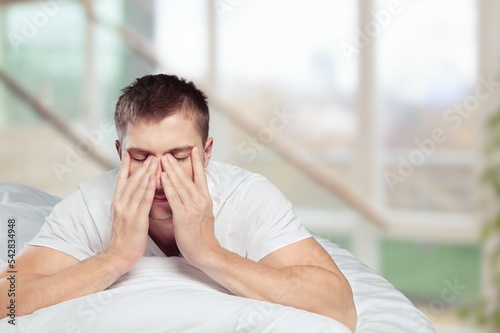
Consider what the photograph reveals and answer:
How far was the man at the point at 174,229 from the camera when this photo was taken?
4.34ft

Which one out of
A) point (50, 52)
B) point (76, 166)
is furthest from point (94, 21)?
point (76, 166)

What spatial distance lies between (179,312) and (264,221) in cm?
29

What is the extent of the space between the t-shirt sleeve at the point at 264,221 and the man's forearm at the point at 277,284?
82 mm

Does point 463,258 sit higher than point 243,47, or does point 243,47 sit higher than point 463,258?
point 243,47

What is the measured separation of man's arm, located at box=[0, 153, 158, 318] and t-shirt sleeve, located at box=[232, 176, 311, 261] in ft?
0.68

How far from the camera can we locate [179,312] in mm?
1215

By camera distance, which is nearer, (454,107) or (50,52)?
(454,107)

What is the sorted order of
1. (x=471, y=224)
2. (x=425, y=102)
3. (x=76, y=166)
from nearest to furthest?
1. (x=471, y=224)
2. (x=425, y=102)
3. (x=76, y=166)

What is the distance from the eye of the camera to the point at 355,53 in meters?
3.64

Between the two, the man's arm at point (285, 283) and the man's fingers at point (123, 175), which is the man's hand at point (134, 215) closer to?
the man's fingers at point (123, 175)

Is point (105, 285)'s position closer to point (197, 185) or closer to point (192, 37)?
point (197, 185)

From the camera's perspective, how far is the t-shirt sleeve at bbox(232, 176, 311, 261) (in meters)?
1.42

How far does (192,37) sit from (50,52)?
85 centimetres

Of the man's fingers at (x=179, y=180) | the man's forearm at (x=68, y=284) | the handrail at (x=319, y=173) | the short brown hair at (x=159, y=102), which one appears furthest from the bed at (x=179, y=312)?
the handrail at (x=319, y=173)
